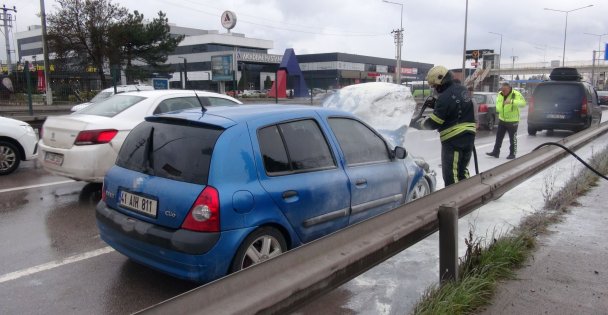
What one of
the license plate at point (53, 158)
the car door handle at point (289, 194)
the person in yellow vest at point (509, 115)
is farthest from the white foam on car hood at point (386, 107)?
the person in yellow vest at point (509, 115)

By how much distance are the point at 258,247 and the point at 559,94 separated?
15.2 m

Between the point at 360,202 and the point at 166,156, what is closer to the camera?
the point at 166,156

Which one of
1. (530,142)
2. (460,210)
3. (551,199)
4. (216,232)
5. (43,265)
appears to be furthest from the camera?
(530,142)

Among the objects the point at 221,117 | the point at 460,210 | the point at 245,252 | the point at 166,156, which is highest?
the point at 221,117

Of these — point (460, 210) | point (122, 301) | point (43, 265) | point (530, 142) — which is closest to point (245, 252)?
point (122, 301)

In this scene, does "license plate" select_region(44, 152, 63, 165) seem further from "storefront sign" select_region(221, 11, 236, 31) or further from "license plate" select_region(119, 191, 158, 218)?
"storefront sign" select_region(221, 11, 236, 31)

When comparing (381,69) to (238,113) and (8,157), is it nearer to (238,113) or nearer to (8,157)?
(8,157)

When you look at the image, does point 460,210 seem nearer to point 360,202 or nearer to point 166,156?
point 360,202

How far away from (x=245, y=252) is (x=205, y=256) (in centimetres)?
29

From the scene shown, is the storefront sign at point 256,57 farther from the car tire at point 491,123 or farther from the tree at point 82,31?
the car tire at point 491,123

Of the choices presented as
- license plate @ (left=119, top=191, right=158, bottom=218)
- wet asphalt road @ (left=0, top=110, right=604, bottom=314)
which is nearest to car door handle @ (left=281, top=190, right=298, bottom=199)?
wet asphalt road @ (left=0, top=110, right=604, bottom=314)

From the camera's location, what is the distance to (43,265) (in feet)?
14.4

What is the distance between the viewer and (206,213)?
3371mm

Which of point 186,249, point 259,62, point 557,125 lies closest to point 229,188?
point 186,249
